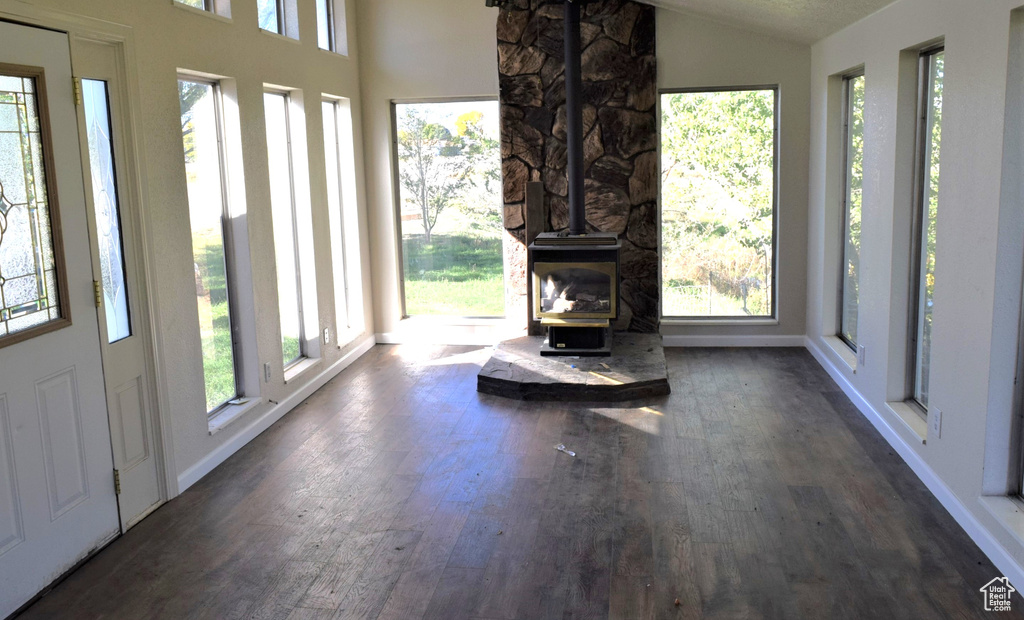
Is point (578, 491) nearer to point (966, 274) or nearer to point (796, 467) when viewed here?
point (796, 467)

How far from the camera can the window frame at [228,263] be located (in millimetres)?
4668

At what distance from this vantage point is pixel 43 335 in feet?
10.4

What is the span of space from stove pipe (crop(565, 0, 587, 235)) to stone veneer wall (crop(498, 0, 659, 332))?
0.40 metres

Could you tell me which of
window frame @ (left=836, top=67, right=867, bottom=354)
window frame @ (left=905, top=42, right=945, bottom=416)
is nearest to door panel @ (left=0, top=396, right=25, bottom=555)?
window frame @ (left=905, top=42, right=945, bottom=416)

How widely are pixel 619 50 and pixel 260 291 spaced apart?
329cm

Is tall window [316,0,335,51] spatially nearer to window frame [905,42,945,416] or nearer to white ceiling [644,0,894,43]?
white ceiling [644,0,894,43]

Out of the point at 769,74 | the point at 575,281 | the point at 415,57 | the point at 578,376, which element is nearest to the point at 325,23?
the point at 415,57

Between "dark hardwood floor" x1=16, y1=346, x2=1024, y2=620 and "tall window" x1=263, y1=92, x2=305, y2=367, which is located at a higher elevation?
"tall window" x1=263, y1=92, x2=305, y2=367

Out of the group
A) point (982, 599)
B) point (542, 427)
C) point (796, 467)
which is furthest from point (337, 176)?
point (982, 599)

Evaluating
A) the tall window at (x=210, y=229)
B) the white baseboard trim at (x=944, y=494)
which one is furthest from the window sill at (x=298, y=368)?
the white baseboard trim at (x=944, y=494)

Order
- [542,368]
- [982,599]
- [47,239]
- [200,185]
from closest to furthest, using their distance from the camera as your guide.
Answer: [982,599] < [47,239] < [200,185] < [542,368]

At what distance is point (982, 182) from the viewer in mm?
3268

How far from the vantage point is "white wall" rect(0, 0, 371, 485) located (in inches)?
150

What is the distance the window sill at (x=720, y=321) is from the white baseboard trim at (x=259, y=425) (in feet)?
8.31
